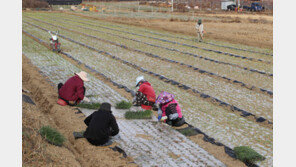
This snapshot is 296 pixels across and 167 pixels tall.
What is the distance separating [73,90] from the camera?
9.16m

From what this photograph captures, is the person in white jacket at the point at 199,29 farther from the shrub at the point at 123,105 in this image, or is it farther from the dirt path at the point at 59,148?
the dirt path at the point at 59,148

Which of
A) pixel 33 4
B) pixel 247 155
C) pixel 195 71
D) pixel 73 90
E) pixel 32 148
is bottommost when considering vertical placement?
pixel 247 155

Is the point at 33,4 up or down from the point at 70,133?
up

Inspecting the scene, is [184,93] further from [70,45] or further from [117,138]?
[70,45]

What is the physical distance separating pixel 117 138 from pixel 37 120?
2.08 m

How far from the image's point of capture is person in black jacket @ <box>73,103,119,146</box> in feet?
21.9

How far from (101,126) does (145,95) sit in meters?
2.88

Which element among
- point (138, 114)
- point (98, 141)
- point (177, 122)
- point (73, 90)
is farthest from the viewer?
point (73, 90)

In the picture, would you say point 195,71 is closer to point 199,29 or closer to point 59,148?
point 59,148

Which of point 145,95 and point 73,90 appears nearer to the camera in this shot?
point 73,90

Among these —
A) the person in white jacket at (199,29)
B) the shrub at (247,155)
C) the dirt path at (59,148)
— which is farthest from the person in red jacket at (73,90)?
the person in white jacket at (199,29)

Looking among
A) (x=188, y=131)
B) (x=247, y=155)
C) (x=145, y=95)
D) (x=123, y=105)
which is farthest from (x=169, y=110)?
(x=247, y=155)

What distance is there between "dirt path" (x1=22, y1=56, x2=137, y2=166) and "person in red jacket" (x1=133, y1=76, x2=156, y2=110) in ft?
6.16

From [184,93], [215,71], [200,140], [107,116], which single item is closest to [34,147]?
[107,116]
